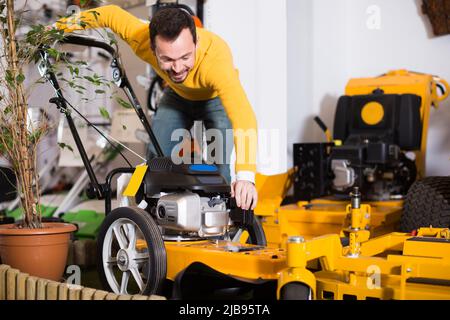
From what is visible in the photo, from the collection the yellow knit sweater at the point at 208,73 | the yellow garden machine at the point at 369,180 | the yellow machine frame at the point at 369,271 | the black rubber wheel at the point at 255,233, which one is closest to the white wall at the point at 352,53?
the yellow garden machine at the point at 369,180

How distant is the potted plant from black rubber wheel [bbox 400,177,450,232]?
1415mm

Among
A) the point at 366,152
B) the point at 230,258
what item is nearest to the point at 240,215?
the point at 230,258

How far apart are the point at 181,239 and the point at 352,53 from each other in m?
2.36

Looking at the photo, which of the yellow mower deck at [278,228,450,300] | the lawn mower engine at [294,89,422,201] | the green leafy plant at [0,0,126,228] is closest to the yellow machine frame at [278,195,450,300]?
the yellow mower deck at [278,228,450,300]

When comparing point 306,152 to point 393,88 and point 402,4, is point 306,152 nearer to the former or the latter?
point 393,88

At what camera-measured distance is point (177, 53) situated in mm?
2078

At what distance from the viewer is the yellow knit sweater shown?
2.09m

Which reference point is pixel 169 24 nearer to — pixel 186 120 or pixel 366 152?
pixel 186 120

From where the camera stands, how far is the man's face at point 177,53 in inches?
81.1
